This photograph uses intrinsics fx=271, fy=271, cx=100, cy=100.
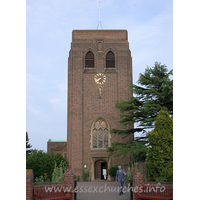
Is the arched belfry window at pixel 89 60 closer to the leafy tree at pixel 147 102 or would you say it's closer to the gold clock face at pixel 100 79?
the gold clock face at pixel 100 79

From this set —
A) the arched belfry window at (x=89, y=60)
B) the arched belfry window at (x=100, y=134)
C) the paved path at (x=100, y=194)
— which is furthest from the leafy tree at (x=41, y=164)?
the arched belfry window at (x=89, y=60)

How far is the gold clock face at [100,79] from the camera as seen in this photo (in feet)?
103

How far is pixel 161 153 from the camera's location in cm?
1278

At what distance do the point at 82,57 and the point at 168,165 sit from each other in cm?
2188

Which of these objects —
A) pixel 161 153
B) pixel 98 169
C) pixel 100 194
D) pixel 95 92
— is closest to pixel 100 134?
pixel 98 169

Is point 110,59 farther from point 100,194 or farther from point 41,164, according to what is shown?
point 100,194

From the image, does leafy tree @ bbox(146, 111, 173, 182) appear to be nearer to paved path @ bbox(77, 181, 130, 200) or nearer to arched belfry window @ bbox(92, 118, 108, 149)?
paved path @ bbox(77, 181, 130, 200)

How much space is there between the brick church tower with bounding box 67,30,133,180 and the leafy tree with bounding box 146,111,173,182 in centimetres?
1673

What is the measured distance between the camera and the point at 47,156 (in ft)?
88.6

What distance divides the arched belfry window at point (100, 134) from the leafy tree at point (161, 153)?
57.9 ft

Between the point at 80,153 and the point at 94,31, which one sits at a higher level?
the point at 94,31

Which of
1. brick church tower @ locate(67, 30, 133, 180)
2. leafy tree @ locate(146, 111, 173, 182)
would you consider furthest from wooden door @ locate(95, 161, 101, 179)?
leafy tree @ locate(146, 111, 173, 182)
